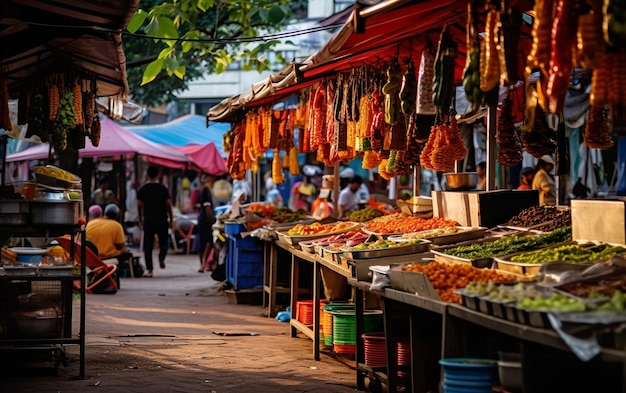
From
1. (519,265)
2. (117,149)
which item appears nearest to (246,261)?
(519,265)

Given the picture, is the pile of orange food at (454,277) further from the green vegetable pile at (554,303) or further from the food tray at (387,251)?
the food tray at (387,251)

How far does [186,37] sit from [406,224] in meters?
6.46

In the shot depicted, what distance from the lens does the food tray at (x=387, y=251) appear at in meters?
8.41

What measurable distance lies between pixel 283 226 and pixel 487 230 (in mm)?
5306

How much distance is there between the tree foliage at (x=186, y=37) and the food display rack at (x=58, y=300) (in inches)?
97.2

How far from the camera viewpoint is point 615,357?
432 centimetres

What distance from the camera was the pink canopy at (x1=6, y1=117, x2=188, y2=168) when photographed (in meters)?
24.2

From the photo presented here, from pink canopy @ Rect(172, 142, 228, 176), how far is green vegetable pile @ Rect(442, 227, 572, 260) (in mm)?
19831

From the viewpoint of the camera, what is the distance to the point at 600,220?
7176 millimetres

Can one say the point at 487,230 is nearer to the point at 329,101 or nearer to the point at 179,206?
the point at 329,101

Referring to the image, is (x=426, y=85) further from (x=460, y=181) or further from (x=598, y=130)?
(x=460, y=181)

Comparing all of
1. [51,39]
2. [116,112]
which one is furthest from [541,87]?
[116,112]

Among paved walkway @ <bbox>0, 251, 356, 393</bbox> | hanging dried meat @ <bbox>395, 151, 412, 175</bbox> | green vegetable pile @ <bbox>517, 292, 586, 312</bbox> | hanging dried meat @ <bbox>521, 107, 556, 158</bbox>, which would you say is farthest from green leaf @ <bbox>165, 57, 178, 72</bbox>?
green vegetable pile @ <bbox>517, 292, 586, 312</bbox>

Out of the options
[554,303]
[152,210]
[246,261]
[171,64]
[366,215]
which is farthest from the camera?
[152,210]
